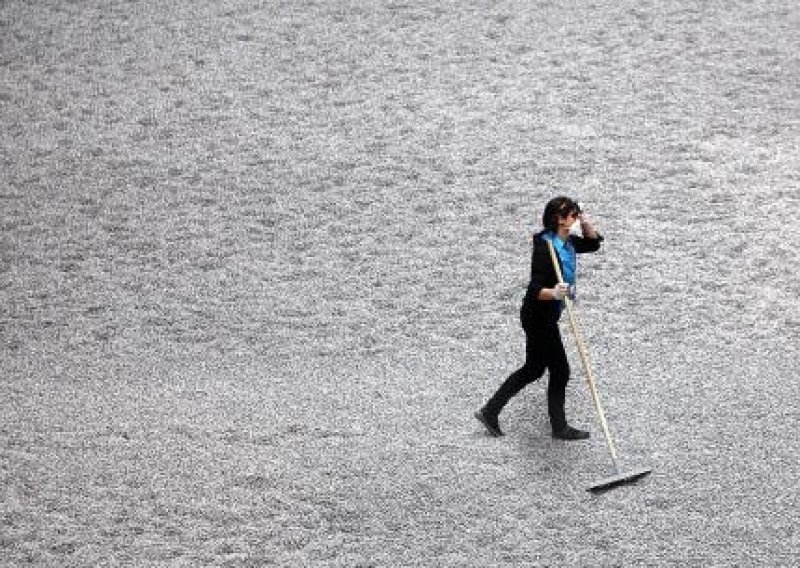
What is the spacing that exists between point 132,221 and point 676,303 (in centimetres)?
453

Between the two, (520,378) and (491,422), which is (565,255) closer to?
(520,378)

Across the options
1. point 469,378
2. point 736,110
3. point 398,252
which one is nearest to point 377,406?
point 469,378

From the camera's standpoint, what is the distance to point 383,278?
408 inches

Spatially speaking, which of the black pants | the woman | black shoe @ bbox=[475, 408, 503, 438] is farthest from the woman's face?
black shoe @ bbox=[475, 408, 503, 438]

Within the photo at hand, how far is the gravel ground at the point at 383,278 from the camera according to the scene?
7613 mm

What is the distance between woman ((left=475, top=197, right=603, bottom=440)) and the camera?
314 inches

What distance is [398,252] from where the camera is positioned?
1069cm

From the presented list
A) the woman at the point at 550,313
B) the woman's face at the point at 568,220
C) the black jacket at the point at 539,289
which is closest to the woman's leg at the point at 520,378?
the woman at the point at 550,313

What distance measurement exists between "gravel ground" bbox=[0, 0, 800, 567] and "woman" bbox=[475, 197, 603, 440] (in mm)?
193

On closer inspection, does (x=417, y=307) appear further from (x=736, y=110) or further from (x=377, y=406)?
(x=736, y=110)

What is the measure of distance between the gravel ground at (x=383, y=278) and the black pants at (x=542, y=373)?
0.21 meters

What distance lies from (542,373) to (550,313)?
0.43 meters

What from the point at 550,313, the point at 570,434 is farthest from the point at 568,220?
the point at 570,434

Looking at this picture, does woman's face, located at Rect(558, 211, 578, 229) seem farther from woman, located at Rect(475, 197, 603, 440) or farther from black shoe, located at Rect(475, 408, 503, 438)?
black shoe, located at Rect(475, 408, 503, 438)
